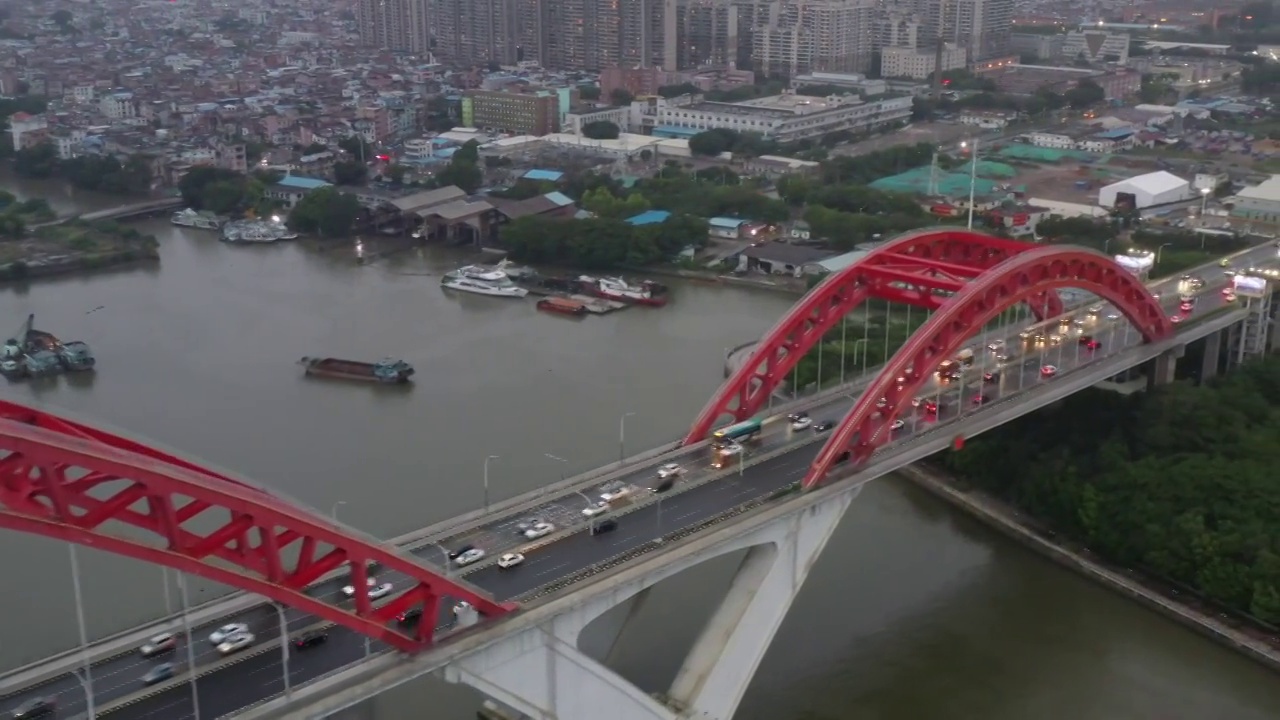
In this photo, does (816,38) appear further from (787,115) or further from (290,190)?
(290,190)

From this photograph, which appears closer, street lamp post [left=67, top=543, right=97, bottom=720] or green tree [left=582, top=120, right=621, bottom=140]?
street lamp post [left=67, top=543, right=97, bottom=720]

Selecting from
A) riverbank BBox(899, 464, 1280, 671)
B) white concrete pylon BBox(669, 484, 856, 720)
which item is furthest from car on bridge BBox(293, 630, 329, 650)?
riverbank BBox(899, 464, 1280, 671)

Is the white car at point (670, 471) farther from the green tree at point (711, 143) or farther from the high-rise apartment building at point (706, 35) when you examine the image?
the high-rise apartment building at point (706, 35)

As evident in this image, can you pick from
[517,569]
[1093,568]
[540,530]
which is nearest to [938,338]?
[1093,568]

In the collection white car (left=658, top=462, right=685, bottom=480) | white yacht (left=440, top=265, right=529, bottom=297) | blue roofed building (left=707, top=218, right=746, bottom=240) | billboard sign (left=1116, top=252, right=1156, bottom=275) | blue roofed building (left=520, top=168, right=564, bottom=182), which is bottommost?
white yacht (left=440, top=265, right=529, bottom=297)

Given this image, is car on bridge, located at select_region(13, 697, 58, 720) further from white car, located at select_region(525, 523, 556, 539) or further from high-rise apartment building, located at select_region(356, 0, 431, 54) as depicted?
high-rise apartment building, located at select_region(356, 0, 431, 54)

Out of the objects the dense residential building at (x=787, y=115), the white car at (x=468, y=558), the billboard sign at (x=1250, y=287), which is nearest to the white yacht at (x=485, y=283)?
the billboard sign at (x=1250, y=287)

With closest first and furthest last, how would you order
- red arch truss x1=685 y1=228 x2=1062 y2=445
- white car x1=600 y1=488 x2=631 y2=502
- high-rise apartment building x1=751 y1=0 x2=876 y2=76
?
white car x1=600 y1=488 x2=631 y2=502 → red arch truss x1=685 y1=228 x2=1062 y2=445 → high-rise apartment building x1=751 y1=0 x2=876 y2=76
